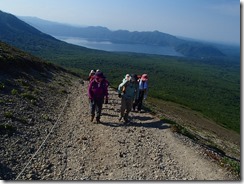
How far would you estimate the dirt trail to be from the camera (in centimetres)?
1000

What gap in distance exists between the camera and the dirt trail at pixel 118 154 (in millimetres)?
10000

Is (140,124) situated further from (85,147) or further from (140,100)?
(85,147)

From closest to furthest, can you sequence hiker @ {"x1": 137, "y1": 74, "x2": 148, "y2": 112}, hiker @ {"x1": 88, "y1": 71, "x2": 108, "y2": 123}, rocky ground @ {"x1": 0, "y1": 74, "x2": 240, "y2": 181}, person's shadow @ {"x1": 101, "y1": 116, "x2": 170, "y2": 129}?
rocky ground @ {"x1": 0, "y1": 74, "x2": 240, "y2": 181} → hiker @ {"x1": 88, "y1": 71, "x2": 108, "y2": 123} → person's shadow @ {"x1": 101, "y1": 116, "x2": 170, "y2": 129} → hiker @ {"x1": 137, "y1": 74, "x2": 148, "y2": 112}

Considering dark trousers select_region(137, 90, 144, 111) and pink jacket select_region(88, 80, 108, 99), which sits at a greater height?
pink jacket select_region(88, 80, 108, 99)

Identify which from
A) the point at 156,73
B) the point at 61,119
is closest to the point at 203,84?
the point at 156,73

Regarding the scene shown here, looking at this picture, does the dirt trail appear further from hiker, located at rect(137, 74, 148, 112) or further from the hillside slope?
hiker, located at rect(137, 74, 148, 112)

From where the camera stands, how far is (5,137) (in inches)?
457

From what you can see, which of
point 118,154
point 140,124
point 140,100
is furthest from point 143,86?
point 118,154

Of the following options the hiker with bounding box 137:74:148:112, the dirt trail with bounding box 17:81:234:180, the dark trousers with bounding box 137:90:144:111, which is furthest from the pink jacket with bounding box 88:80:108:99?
the dark trousers with bounding box 137:90:144:111

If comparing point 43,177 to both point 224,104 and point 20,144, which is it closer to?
point 20,144

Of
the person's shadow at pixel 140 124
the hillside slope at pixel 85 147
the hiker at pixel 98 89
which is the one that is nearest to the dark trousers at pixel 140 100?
the hillside slope at pixel 85 147

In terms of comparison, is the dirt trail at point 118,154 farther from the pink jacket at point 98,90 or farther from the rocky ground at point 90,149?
the pink jacket at point 98,90

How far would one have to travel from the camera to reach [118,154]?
11500 mm

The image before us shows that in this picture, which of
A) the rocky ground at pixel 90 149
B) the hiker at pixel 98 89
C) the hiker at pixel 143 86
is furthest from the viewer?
the hiker at pixel 143 86
